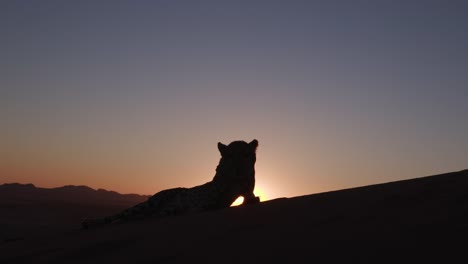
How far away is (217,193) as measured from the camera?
888 cm

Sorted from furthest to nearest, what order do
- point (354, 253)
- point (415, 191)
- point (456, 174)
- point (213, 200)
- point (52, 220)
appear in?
point (52, 220), point (213, 200), point (456, 174), point (415, 191), point (354, 253)

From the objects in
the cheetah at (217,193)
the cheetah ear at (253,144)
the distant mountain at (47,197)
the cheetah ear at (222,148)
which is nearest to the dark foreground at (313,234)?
the cheetah at (217,193)

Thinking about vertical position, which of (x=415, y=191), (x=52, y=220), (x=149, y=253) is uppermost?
(x=52, y=220)

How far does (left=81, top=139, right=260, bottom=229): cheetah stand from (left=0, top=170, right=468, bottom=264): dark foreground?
5.87 ft

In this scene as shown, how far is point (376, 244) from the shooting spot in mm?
3268

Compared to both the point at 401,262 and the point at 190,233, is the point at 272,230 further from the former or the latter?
the point at 401,262

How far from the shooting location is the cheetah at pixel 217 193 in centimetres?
794

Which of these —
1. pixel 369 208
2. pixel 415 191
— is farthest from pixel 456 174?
pixel 369 208

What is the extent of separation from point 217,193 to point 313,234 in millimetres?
5113

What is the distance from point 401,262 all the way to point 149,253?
86.5 inches

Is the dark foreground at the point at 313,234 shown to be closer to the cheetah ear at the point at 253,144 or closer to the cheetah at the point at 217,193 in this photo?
the cheetah at the point at 217,193

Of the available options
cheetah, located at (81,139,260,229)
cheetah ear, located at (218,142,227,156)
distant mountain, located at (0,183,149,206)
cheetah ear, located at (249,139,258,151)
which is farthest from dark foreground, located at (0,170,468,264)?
distant mountain, located at (0,183,149,206)

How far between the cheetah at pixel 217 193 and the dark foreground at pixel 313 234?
179cm

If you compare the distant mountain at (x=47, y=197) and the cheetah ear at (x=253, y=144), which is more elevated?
the distant mountain at (x=47, y=197)
